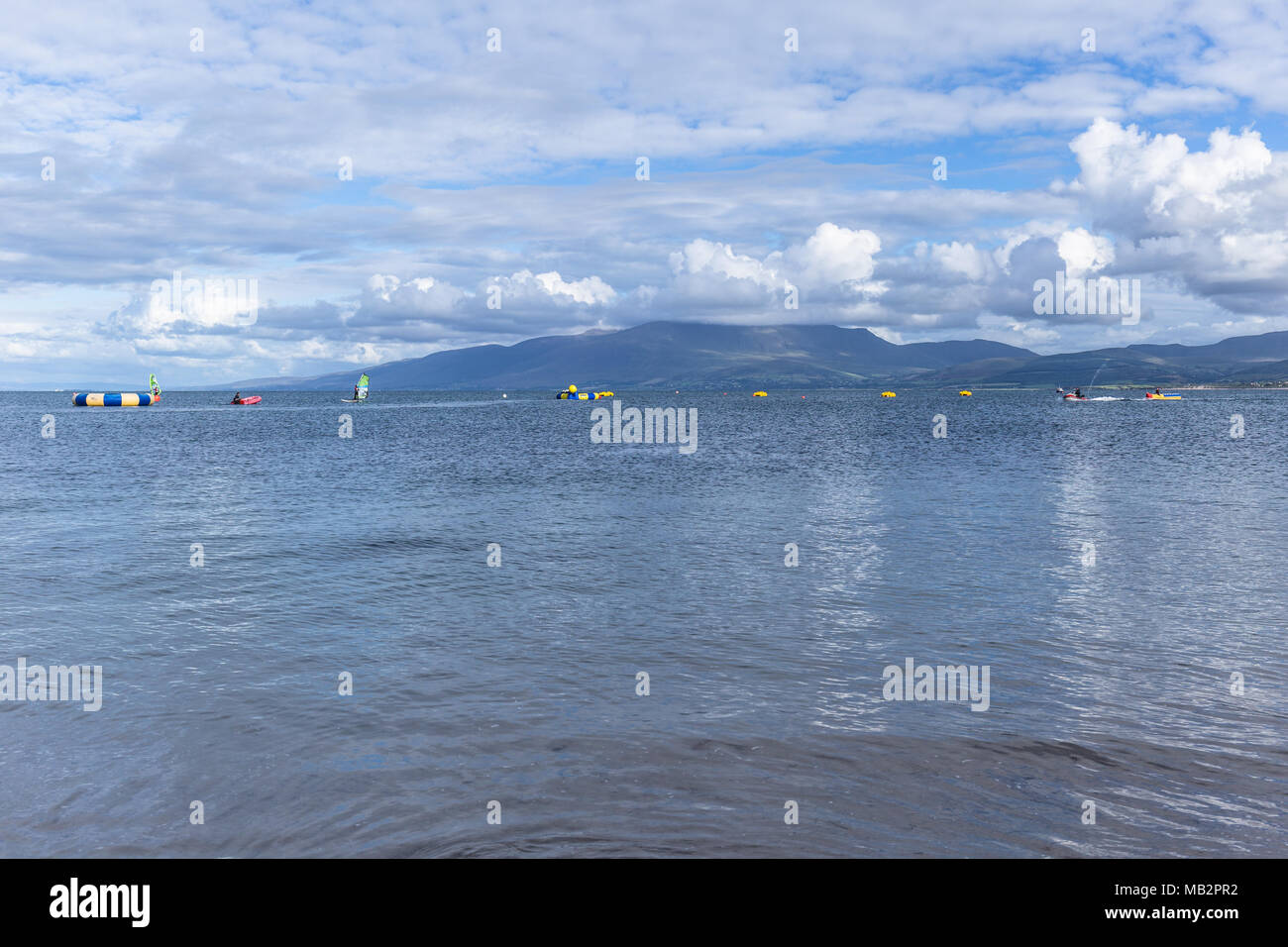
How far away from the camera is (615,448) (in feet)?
291

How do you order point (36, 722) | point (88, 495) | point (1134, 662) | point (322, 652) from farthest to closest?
point (88, 495), point (322, 652), point (1134, 662), point (36, 722)

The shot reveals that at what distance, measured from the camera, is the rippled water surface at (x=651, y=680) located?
38.2 feet

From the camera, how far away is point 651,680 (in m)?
17.7

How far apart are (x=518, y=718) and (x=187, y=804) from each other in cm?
533

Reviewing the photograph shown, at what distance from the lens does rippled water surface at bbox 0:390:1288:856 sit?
38.2 ft

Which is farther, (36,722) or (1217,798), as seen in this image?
(36,722)
